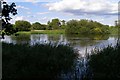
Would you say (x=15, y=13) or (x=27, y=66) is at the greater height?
(x=15, y=13)

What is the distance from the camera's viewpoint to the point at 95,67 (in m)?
9.05

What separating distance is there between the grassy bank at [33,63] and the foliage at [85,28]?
56706mm

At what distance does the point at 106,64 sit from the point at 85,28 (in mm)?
58535

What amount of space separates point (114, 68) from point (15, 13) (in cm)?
495

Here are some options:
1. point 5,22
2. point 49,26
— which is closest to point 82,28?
point 49,26

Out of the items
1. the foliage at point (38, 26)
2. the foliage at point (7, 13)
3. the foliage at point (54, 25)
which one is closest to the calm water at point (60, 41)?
the foliage at point (7, 13)

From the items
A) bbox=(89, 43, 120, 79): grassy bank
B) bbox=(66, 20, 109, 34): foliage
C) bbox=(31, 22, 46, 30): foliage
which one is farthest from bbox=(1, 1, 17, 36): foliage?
bbox=(31, 22, 46, 30): foliage

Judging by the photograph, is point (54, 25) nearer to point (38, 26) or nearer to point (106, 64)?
point (38, 26)

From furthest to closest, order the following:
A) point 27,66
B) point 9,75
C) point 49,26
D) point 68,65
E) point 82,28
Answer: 1. point 49,26
2. point 82,28
3. point 68,65
4. point 27,66
5. point 9,75

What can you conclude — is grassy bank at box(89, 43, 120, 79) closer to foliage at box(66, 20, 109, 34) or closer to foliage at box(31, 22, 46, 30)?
foliage at box(66, 20, 109, 34)

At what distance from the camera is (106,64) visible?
347 inches

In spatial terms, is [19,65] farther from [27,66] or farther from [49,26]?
[49,26]

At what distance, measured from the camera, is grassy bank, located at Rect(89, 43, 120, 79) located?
8.80 meters

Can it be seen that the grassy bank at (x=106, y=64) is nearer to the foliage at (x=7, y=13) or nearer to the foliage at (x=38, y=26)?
the foliage at (x=7, y=13)
